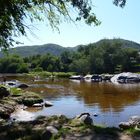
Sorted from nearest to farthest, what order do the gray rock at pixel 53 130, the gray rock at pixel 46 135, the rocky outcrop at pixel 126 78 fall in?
the gray rock at pixel 46 135 < the gray rock at pixel 53 130 < the rocky outcrop at pixel 126 78

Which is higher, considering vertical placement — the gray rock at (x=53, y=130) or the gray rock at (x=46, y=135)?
the gray rock at (x=53, y=130)

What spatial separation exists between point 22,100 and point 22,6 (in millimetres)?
29122

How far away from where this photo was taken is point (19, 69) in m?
189

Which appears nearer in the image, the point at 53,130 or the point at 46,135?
the point at 46,135

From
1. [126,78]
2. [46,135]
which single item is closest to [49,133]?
[46,135]

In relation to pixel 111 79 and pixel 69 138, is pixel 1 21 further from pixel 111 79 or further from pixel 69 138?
pixel 111 79

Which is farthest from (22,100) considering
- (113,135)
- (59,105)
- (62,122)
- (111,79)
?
(111,79)

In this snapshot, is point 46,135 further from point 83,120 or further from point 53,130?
point 83,120

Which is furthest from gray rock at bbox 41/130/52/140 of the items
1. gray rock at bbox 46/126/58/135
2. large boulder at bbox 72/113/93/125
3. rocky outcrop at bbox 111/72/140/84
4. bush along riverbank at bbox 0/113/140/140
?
rocky outcrop at bbox 111/72/140/84

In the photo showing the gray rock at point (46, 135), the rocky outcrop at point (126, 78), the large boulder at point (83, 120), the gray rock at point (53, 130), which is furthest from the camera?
the rocky outcrop at point (126, 78)

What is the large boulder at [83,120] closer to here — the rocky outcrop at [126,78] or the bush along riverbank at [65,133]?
the bush along riverbank at [65,133]

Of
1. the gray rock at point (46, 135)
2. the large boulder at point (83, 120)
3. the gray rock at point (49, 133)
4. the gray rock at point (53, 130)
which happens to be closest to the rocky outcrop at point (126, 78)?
the large boulder at point (83, 120)

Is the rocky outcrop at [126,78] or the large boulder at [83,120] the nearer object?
the large boulder at [83,120]

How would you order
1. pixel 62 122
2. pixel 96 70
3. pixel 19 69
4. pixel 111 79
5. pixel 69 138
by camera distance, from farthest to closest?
pixel 19 69 < pixel 96 70 < pixel 111 79 < pixel 62 122 < pixel 69 138
